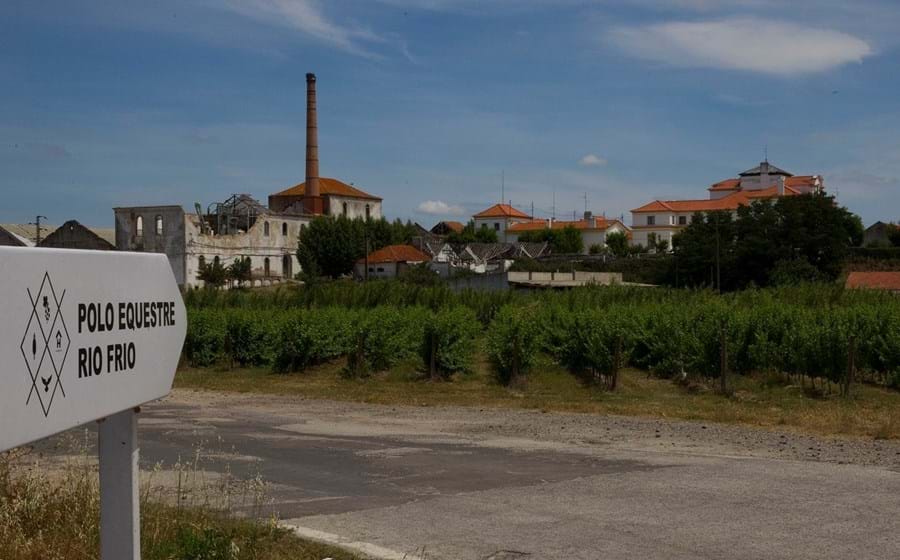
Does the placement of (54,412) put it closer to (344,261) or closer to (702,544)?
(702,544)

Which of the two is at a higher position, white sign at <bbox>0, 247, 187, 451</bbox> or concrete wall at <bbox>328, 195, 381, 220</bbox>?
concrete wall at <bbox>328, 195, 381, 220</bbox>

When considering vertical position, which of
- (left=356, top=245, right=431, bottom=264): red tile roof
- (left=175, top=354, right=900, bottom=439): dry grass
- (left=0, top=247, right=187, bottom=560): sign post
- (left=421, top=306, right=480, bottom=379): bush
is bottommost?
(left=175, top=354, right=900, bottom=439): dry grass

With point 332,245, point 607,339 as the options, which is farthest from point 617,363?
point 332,245

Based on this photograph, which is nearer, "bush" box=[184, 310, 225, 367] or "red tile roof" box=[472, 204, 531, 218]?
"bush" box=[184, 310, 225, 367]

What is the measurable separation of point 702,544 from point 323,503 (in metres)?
4.03

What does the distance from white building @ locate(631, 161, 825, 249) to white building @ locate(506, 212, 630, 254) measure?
126 inches

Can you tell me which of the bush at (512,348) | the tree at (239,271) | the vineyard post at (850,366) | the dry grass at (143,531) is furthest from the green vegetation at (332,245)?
the dry grass at (143,531)

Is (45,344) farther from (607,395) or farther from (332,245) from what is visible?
(332,245)

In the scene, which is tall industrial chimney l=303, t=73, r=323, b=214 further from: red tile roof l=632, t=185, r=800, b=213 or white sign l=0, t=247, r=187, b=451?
white sign l=0, t=247, r=187, b=451

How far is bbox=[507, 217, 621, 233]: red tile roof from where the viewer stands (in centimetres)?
14410

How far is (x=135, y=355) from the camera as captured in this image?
13.1 ft

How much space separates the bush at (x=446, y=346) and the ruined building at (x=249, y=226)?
29.3 m

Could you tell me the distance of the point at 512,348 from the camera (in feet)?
82.5

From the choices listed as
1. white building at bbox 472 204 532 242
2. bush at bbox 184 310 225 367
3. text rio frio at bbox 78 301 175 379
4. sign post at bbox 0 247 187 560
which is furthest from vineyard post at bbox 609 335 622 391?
white building at bbox 472 204 532 242
